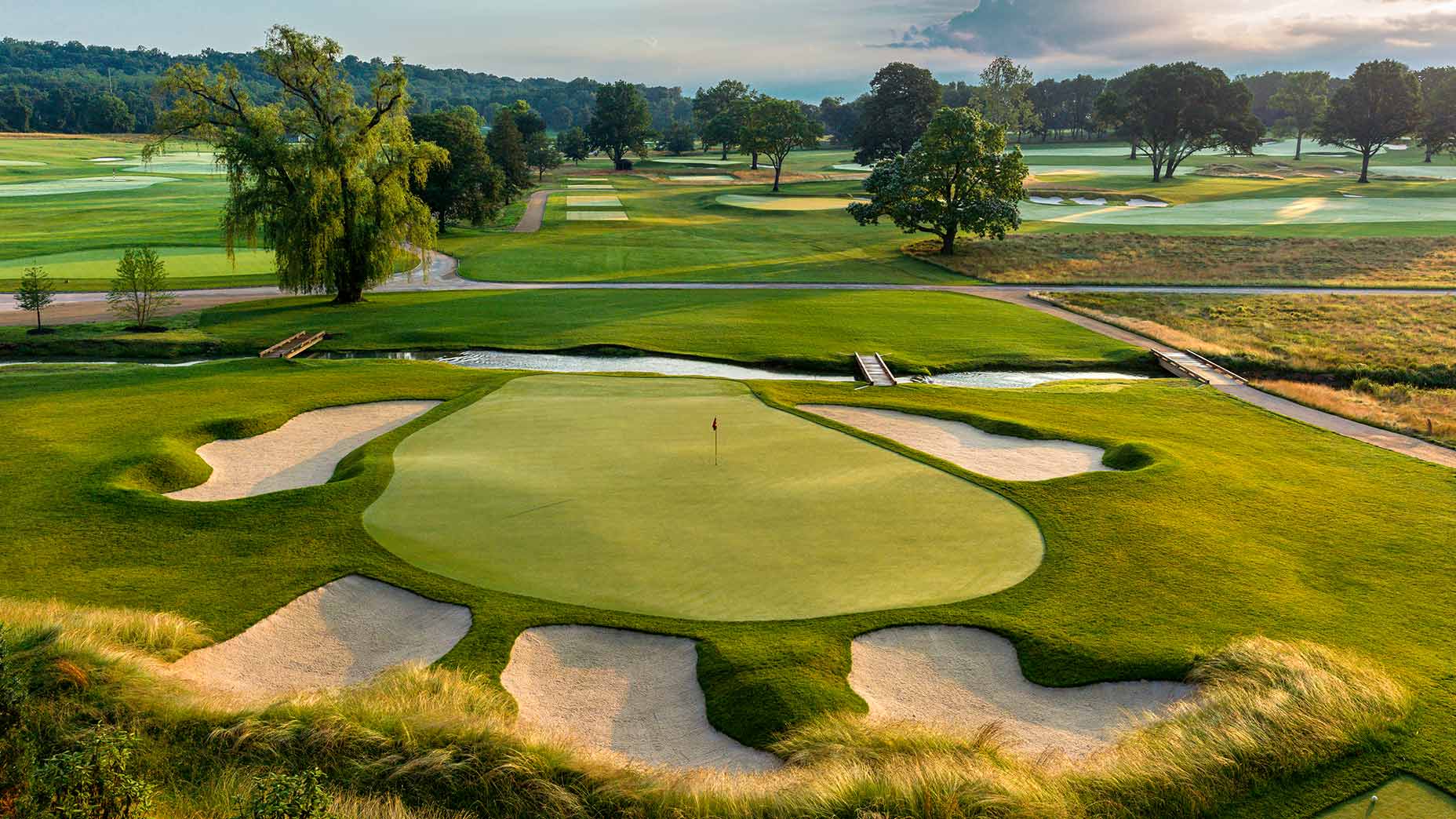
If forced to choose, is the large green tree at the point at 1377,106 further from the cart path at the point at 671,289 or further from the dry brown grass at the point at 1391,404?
the dry brown grass at the point at 1391,404

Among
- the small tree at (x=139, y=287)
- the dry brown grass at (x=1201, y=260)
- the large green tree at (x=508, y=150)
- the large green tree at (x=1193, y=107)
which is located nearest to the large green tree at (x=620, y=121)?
the large green tree at (x=508, y=150)

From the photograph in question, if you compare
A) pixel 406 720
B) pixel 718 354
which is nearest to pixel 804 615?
pixel 406 720

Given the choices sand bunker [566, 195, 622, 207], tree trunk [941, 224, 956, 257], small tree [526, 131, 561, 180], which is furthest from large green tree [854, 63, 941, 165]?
tree trunk [941, 224, 956, 257]

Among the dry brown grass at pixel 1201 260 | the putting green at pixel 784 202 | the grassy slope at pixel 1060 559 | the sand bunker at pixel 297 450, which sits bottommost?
the grassy slope at pixel 1060 559

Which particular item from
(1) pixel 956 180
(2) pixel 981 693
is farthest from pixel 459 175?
(2) pixel 981 693

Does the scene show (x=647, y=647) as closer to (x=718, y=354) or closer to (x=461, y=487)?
(x=461, y=487)

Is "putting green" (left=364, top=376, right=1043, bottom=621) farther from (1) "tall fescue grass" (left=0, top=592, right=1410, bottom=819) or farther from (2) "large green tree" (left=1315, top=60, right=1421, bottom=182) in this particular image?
(2) "large green tree" (left=1315, top=60, right=1421, bottom=182)
